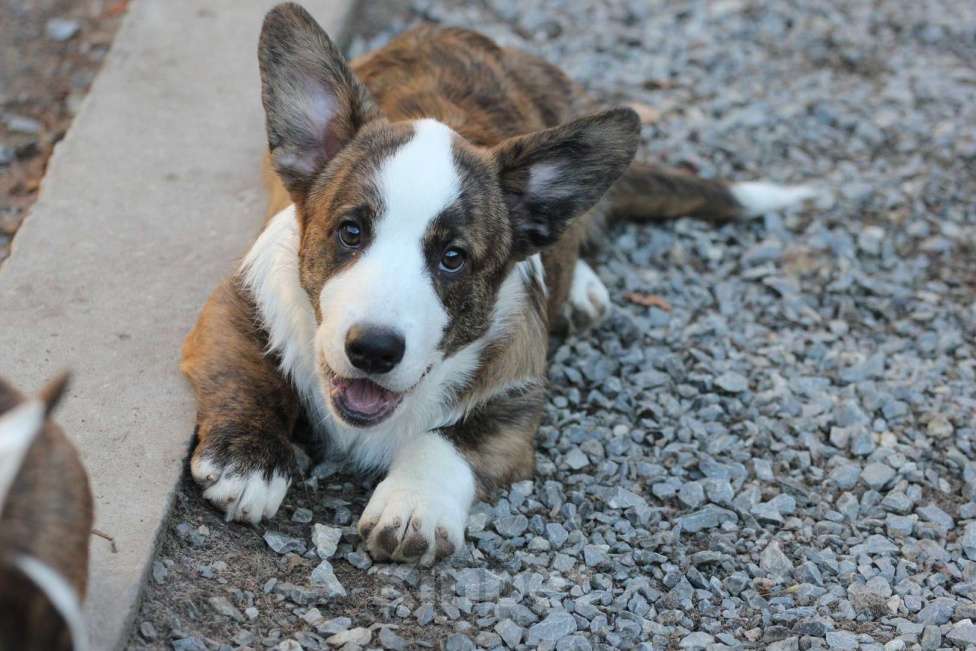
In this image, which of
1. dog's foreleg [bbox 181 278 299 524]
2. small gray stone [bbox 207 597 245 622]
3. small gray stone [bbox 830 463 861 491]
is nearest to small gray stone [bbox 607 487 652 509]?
small gray stone [bbox 830 463 861 491]

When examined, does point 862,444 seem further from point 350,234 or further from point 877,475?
point 350,234

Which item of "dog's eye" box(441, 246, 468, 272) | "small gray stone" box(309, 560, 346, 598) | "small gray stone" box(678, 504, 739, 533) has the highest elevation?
"dog's eye" box(441, 246, 468, 272)

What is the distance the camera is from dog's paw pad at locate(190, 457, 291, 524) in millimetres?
3568

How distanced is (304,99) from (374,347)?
3.12 ft

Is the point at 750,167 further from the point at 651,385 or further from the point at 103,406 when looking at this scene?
the point at 103,406

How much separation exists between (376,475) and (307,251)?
0.74m

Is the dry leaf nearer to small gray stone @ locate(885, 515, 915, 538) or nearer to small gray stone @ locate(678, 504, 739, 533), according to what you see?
small gray stone @ locate(678, 504, 739, 533)

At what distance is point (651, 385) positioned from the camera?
460 cm

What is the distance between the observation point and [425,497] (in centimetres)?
367

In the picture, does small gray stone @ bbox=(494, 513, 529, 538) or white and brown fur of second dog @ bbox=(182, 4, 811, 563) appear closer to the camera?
white and brown fur of second dog @ bbox=(182, 4, 811, 563)

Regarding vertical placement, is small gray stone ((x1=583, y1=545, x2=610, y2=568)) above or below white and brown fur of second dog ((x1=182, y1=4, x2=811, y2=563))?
below

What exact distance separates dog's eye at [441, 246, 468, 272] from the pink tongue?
39 centimetres

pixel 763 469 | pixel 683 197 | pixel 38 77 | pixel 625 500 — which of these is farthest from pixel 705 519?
pixel 38 77

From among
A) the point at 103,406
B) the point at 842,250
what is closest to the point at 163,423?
the point at 103,406
